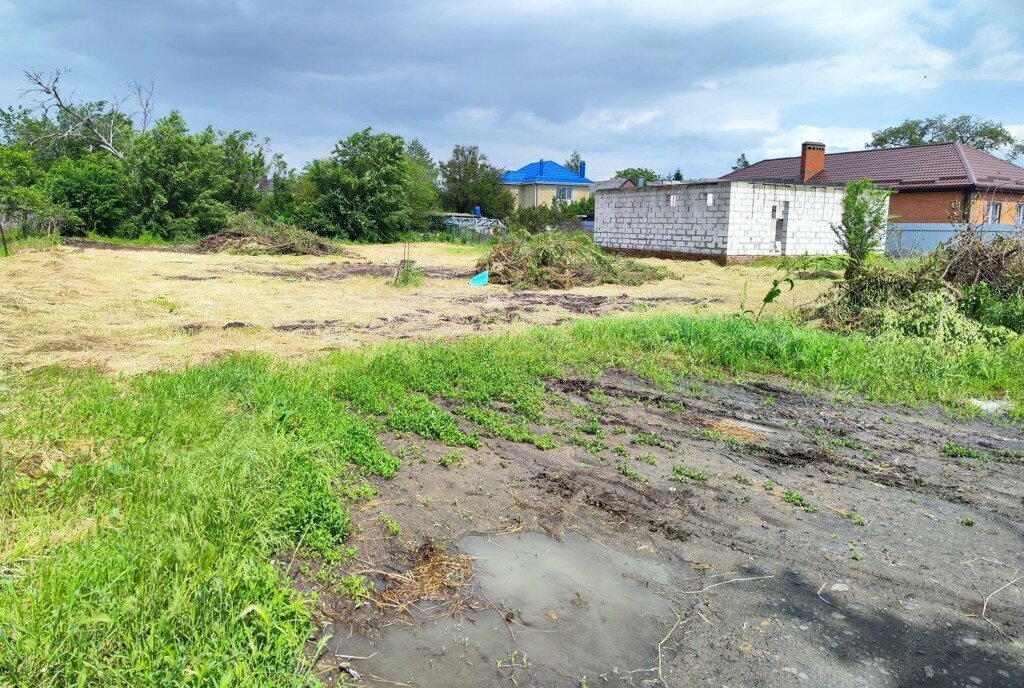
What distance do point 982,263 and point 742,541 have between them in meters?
8.54

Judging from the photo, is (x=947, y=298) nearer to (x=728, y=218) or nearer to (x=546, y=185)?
(x=728, y=218)

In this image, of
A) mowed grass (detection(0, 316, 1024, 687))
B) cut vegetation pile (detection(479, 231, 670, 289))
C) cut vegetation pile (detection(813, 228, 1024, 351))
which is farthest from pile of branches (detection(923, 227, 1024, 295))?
cut vegetation pile (detection(479, 231, 670, 289))

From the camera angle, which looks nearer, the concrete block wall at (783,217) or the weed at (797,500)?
the weed at (797,500)

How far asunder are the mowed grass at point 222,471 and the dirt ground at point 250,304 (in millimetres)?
1587

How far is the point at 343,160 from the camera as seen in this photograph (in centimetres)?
3509

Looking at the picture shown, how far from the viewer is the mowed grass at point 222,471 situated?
9.03 ft

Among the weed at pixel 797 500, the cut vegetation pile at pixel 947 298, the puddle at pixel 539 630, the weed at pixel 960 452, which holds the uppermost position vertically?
the cut vegetation pile at pixel 947 298

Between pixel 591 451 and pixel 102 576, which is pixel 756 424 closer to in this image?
pixel 591 451

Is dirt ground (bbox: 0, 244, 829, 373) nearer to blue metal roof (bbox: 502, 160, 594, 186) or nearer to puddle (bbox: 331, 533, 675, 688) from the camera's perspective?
puddle (bbox: 331, 533, 675, 688)

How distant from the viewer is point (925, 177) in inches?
1357

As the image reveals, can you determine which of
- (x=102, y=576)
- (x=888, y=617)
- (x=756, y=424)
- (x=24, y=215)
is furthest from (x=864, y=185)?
(x=24, y=215)

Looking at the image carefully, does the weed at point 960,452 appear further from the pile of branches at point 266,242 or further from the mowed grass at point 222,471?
the pile of branches at point 266,242

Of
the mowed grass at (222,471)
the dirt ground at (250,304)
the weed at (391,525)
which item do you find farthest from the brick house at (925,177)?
the weed at (391,525)

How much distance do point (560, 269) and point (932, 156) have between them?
1083 inches
